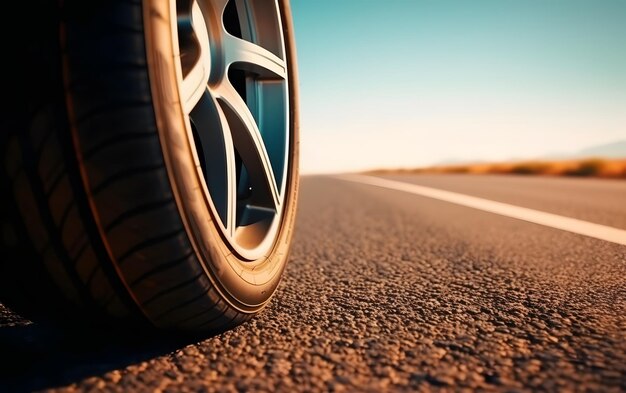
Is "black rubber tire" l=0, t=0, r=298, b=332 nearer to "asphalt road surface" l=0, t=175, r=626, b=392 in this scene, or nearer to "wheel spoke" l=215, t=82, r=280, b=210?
"asphalt road surface" l=0, t=175, r=626, b=392

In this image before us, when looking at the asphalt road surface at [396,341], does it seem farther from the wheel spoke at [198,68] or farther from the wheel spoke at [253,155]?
the wheel spoke at [198,68]

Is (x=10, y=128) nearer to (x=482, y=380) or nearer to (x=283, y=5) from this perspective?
(x=482, y=380)

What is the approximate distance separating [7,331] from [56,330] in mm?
141

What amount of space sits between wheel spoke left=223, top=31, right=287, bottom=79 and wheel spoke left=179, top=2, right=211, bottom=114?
0.10m

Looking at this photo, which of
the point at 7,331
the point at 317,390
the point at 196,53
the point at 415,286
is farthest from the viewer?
the point at 415,286

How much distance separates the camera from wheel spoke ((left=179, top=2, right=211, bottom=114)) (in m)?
1.14

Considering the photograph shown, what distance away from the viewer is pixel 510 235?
252 cm

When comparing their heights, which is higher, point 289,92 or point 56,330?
point 289,92

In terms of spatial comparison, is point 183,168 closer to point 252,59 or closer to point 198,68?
point 198,68

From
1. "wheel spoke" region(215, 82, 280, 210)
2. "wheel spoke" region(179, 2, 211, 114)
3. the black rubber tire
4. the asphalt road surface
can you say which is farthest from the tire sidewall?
"wheel spoke" region(215, 82, 280, 210)

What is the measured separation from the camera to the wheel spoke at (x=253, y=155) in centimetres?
145

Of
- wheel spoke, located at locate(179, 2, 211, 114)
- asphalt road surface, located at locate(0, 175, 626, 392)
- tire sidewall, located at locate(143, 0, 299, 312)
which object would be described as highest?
wheel spoke, located at locate(179, 2, 211, 114)

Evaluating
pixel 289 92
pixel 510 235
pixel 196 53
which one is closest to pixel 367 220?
pixel 510 235

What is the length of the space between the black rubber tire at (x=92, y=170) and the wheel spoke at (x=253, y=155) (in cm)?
66
